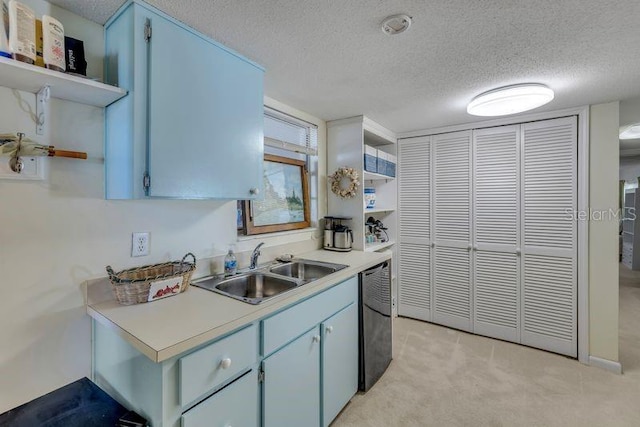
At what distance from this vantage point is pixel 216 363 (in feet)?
3.64

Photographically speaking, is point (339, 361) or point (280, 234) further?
point (280, 234)

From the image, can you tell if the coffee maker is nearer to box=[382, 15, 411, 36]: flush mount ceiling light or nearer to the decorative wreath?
the decorative wreath

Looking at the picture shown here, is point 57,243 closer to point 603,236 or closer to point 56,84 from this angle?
point 56,84

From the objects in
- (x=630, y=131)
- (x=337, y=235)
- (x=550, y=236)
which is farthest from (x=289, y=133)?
(x=630, y=131)

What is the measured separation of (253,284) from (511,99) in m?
2.10

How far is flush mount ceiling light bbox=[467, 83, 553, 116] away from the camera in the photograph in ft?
6.30

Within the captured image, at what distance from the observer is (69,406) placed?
111 cm

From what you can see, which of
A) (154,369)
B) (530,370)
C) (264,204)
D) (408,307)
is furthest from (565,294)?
(154,369)

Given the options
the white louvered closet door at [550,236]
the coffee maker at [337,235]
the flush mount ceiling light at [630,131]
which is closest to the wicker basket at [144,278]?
the coffee maker at [337,235]

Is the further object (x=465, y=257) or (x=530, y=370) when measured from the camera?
(x=465, y=257)

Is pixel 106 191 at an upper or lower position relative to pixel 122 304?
upper

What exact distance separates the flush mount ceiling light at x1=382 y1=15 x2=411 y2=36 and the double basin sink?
4.34 feet

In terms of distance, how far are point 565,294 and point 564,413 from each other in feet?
3.37

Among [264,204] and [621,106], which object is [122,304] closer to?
[264,204]
